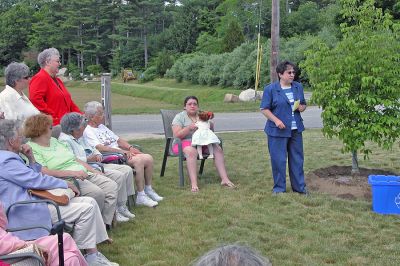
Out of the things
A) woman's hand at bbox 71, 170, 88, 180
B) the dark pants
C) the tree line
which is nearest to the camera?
woman's hand at bbox 71, 170, 88, 180

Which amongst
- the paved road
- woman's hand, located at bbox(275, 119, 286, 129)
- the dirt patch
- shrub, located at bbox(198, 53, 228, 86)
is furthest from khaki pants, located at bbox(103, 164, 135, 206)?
shrub, located at bbox(198, 53, 228, 86)

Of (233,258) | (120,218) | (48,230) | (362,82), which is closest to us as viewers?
(233,258)

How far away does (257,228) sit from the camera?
5.13 meters

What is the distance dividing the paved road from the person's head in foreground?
11.1 m

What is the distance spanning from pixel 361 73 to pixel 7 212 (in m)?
4.24

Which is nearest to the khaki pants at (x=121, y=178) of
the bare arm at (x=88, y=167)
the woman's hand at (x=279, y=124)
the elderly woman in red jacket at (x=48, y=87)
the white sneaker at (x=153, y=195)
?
the bare arm at (x=88, y=167)

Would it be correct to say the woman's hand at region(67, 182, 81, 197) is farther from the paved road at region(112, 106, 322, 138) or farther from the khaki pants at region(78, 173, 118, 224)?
the paved road at region(112, 106, 322, 138)

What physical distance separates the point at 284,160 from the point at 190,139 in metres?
1.42

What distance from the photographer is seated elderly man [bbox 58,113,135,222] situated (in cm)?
519

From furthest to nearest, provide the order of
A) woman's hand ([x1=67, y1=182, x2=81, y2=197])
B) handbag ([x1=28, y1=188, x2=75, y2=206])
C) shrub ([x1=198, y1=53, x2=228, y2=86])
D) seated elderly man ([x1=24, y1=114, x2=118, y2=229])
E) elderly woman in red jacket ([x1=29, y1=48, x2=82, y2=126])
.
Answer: shrub ([x1=198, y1=53, x2=228, y2=86]) → elderly woman in red jacket ([x1=29, y1=48, x2=82, y2=126]) → seated elderly man ([x1=24, y1=114, x2=118, y2=229]) → woman's hand ([x1=67, y1=182, x2=81, y2=197]) → handbag ([x1=28, y1=188, x2=75, y2=206])

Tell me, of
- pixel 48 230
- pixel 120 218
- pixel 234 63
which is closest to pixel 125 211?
pixel 120 218

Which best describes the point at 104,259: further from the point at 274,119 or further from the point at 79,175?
the point at 274,119

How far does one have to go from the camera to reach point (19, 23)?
67.2 m

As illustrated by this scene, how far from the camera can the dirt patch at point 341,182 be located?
6.26 meters
